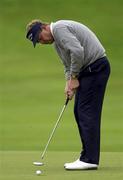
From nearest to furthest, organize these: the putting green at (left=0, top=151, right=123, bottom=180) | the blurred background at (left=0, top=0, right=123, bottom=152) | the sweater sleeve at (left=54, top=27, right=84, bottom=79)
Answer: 1. the putting green at (left=0, top=151, right=123, bottom=180)
2. the sweater sleeve at (left=54, top=27, right=84, bottom=79)
3. the blurred background at (left=0, top=0, right=123, bottom=152)

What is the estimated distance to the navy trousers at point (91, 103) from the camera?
690 cm

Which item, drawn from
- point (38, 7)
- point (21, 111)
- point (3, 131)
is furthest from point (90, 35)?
point (38, 7)

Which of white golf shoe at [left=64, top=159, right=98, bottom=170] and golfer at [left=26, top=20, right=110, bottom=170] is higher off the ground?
golfer at [left=26, top=20, right=110, bottom=170]

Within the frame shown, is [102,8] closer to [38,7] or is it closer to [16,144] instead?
[38,7]

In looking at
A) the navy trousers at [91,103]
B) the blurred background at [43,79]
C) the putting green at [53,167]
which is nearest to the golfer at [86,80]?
the navy trousers at [91,103]

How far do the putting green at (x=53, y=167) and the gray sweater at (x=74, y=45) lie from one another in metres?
0.91

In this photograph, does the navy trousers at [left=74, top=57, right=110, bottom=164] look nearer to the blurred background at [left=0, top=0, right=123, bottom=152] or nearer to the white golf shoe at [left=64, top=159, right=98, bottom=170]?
the white golf shoe at [left=64, top=159, right=98, bottom=170]

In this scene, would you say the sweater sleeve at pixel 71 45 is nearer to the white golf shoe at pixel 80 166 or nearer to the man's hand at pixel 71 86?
Result: the man's hand at pixel 71 86

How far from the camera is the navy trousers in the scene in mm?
6902

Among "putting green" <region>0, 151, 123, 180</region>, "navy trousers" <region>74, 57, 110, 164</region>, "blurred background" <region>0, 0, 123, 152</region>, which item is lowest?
"blurred background" <region>0, 0, 123, 152</region>

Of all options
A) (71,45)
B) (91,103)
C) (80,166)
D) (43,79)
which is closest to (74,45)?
(71,45)

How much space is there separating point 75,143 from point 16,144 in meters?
0.81

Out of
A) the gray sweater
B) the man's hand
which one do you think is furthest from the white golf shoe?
the gray sweater

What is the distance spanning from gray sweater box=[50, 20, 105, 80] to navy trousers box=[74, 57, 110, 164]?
9cm
